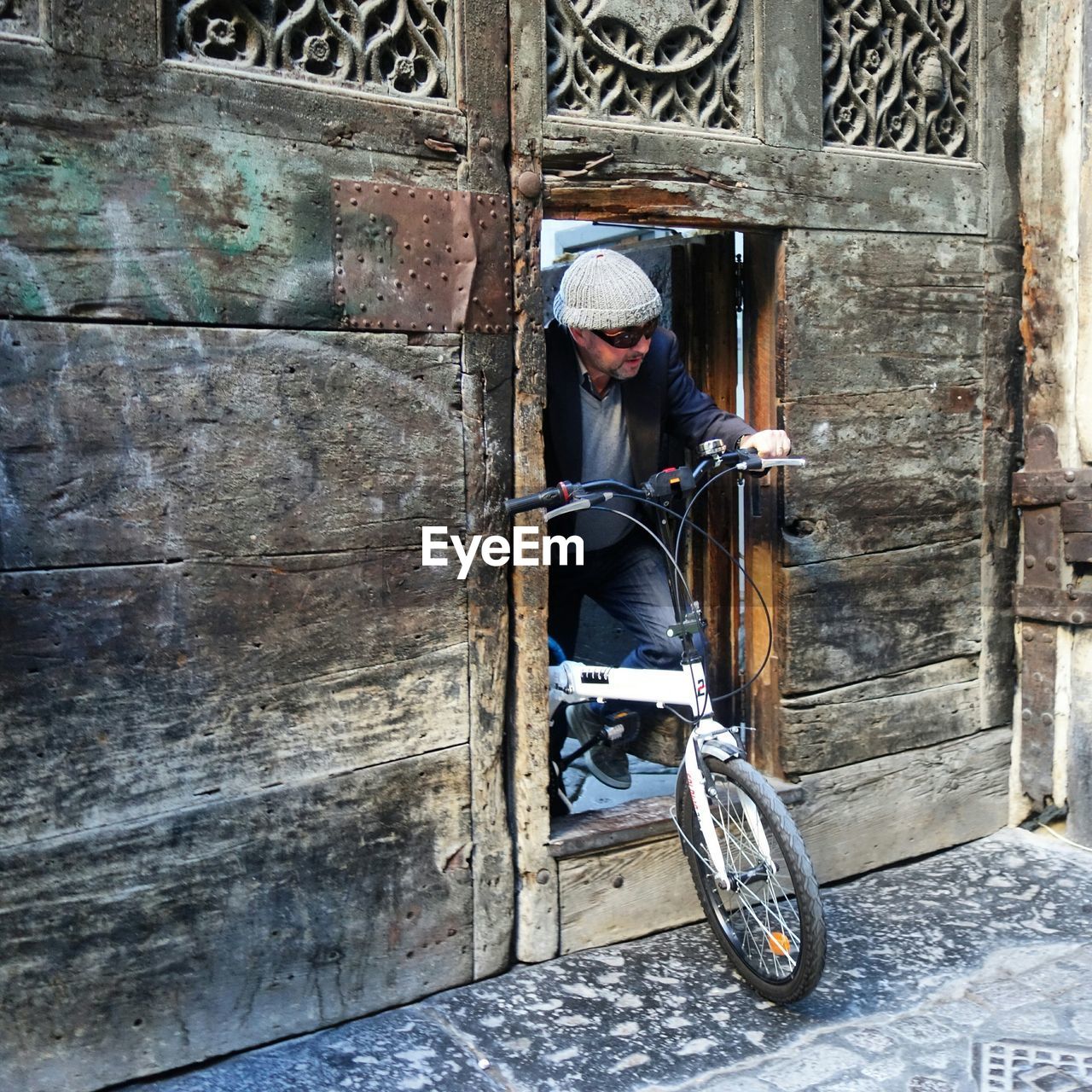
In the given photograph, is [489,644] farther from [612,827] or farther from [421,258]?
[421,258]

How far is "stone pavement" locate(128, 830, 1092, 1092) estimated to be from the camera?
3.27 metres

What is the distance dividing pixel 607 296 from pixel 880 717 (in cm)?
191

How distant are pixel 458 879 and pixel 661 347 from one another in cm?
189

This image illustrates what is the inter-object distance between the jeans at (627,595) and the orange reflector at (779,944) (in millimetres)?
1035

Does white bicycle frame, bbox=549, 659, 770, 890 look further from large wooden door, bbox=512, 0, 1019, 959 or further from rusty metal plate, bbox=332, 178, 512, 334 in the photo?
rusty metal plate, bbox=332, 178, 512, 334

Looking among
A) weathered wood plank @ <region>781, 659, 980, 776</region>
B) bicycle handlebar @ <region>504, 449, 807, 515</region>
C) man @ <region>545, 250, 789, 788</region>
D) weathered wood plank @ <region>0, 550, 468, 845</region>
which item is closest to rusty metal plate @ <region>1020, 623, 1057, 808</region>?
weathered wood plank @ <region>781, 659, 980, 776</region>

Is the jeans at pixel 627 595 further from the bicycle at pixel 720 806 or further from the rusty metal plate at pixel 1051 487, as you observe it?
the rusty metal plate at pixel 1051 487

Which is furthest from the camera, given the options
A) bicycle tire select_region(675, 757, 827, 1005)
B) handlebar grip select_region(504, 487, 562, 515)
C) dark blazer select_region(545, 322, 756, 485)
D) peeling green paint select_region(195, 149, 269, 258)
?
dark blazer select_region(545, 322, 756, 485)

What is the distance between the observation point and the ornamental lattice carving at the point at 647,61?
150 inches

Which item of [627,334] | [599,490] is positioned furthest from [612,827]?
[627,334]

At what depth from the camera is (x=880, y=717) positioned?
4.65 meters

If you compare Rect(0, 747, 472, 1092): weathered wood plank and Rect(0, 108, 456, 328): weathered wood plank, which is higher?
Rect(0, 108, 456, 328): weathered wood plank

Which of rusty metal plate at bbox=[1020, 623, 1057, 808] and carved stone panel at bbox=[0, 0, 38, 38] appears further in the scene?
rusty metal plate at bbox=[1020, 623, 1057, 808]

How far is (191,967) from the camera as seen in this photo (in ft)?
10.8
